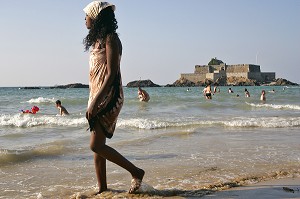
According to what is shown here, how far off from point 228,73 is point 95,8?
121 metres

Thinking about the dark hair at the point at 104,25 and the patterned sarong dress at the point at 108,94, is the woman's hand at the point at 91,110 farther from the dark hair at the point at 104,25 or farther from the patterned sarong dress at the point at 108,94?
the dark hair at the point at 104,25

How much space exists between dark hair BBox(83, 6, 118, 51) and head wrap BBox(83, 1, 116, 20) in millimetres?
29

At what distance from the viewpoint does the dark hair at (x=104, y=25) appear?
365cm

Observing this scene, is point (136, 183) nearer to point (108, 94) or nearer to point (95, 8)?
point (108, 94)

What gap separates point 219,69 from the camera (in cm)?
12244

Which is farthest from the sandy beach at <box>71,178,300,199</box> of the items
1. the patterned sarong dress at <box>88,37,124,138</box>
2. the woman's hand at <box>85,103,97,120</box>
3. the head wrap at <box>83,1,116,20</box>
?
the head wrap at <box>83,1,116,20</box>

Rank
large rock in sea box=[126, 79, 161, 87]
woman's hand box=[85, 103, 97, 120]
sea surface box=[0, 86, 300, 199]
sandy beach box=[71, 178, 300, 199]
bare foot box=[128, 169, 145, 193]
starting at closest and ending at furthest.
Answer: woman's hand box=[85, 103, 97, 120] < sandy beach box=[71, 178, 300, 199] < bare foot box=[128, 169, 145, 193] < sea surface box=[0, 86, 300, 199] < large rock in sea box=[126, 79, 161, 87]

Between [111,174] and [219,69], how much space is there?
120024mm

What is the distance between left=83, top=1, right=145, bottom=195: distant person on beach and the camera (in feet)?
11.8

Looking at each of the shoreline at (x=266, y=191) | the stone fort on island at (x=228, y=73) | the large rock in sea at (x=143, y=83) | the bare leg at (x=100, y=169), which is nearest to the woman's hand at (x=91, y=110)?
the bare leg at (x=100, y=169)

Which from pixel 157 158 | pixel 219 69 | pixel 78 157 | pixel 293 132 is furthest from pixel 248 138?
pixel 219 69

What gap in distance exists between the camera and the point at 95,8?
3.65m

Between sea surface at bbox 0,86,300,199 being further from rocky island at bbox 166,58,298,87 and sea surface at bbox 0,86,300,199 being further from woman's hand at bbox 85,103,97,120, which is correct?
rocky island at bbox 166,58,298,87

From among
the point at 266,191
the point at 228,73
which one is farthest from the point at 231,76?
the point at 266,191
